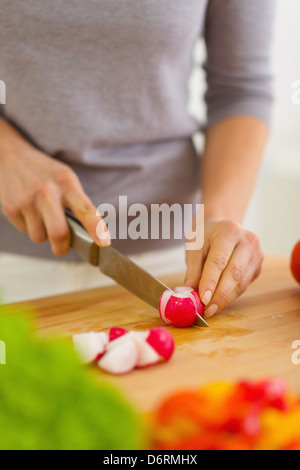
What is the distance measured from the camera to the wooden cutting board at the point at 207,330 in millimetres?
828

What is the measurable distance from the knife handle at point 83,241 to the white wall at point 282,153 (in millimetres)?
1587

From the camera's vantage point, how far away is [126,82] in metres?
1.33

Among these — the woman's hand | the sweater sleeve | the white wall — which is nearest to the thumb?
the woman's hand

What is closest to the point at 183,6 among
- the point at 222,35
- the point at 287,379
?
the point at 222,35

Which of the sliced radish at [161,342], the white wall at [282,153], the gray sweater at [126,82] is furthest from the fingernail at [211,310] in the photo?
the white wall at [282,153]

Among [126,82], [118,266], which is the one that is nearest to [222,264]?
[118,266]

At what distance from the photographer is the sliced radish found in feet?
2.80

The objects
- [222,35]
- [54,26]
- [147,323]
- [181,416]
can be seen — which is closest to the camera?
[181,416]

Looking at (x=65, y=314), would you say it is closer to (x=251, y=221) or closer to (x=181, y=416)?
(x=181, y=416)

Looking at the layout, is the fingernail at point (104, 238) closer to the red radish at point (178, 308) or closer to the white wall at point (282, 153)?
the red radish at point (178, 308)

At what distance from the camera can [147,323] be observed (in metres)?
1.07

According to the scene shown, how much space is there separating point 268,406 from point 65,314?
24.1 inches

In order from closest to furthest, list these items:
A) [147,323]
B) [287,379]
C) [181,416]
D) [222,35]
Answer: [181,416]
[287,379]
[147,323]
[222,35]

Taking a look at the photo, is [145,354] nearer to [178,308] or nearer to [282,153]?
[178,308]
